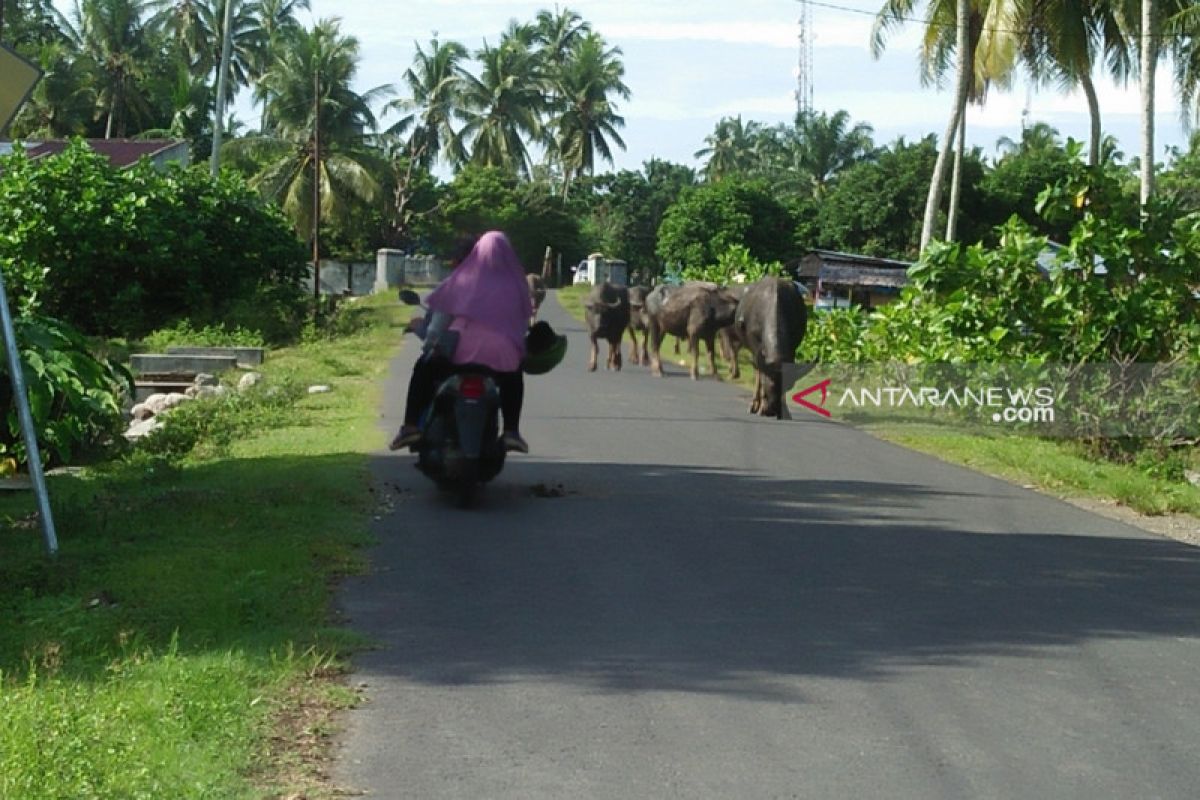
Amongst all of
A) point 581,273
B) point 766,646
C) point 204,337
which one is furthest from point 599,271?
point 766,646

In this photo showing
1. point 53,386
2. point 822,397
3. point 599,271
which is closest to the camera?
point 53,386

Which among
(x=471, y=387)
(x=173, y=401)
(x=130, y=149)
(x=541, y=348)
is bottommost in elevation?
(x=173, y=401)

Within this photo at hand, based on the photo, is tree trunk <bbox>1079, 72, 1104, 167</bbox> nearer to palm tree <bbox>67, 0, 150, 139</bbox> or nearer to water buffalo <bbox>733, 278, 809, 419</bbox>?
water buffalo <bbox>733, 278, 809, 419</bbox>

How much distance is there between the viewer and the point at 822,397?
2164 cm

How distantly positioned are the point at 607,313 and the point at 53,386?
1351cm

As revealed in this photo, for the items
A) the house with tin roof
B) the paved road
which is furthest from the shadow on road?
the house with tin roof

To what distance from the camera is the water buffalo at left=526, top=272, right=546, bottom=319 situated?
11.8m

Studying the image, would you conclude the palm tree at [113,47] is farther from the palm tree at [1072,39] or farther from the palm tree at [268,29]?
the palm tree at [1072,39]

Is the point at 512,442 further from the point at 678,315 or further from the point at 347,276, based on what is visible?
the point at 347,276

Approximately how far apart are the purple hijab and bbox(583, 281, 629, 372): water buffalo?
1270 centimetres

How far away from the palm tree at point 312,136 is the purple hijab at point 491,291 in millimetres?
43837

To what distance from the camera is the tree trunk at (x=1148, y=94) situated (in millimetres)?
26672

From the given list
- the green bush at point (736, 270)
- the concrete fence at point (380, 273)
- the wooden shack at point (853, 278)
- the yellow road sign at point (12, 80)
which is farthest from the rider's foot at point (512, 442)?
the wooden shack at point (853, 278)

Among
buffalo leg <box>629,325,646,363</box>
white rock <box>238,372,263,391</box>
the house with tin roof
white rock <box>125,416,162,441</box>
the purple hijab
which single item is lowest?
white rock <box>125,416,162,441</box>
